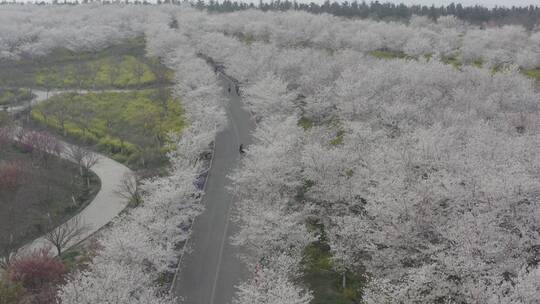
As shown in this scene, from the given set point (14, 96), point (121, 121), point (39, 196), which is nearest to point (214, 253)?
point (39, 196)

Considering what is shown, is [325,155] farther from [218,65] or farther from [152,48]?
[152,48]

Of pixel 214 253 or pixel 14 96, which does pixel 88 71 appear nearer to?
pixel 14 96

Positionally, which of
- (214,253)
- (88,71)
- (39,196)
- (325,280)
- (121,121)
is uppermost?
(88,71)

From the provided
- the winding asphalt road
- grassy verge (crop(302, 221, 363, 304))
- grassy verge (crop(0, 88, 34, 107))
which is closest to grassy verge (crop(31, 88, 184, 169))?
grassy verge (crop(0, 88, 34, 107))

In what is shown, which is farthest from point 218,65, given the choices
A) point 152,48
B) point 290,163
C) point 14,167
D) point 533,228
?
point 533,228

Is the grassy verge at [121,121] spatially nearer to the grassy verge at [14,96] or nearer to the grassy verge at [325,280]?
the grassy verge at [14,96]
